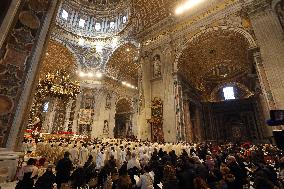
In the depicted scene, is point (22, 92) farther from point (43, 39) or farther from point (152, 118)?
point (152, 118)

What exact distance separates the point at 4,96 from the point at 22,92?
1.32ft

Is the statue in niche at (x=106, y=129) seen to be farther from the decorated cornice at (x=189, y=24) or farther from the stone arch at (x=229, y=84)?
the stone arch at (x=229, y=84)

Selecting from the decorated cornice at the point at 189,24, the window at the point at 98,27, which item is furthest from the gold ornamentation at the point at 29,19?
the window at the point at 98,27

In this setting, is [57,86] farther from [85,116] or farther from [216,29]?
[216,29]

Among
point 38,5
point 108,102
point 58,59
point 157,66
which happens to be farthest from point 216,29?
point 58,59

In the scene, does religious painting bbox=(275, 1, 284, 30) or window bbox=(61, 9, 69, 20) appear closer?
religious painting bbox=(275, 1, 284, 30)

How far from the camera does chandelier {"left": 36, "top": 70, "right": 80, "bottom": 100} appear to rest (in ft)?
45.5

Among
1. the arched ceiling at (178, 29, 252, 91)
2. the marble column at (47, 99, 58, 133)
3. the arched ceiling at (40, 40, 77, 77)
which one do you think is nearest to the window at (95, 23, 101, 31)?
the arched ceiling at (40, 40, 77, 77)

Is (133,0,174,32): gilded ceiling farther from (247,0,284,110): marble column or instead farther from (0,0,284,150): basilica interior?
(247,0,284,110): marble column

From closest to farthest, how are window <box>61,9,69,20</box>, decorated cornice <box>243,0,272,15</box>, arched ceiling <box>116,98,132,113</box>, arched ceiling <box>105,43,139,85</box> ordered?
1. decorated cornice <box>243,0,272,15</box>
2. window <box>61,9,69,20</box>
3. arched ceiling <box>105,43,139,85</box>
4. arched ceiling <box>116,98,132,113</box>

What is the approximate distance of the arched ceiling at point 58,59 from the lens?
21.8m

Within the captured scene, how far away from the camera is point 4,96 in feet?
14.6

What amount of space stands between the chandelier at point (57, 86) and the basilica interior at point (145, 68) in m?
0.08

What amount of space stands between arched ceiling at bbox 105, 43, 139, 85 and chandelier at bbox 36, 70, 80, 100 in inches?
357
